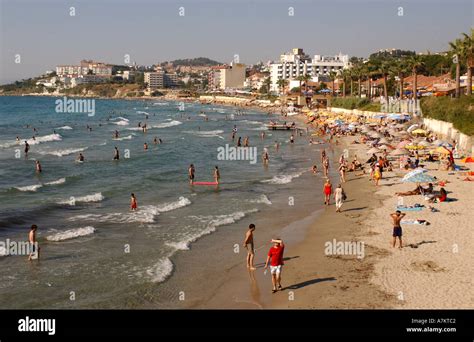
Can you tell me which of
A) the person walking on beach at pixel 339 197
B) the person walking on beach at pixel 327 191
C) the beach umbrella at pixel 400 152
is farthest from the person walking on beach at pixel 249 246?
the beach umbrella at pixel 400 152

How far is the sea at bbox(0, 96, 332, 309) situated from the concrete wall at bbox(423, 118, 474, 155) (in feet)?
31.3

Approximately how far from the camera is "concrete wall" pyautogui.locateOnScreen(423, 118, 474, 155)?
32934mm

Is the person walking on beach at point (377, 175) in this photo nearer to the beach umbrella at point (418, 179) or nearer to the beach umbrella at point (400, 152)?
the beach umbrella at point (418, 179)

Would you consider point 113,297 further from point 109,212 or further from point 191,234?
point 109,212

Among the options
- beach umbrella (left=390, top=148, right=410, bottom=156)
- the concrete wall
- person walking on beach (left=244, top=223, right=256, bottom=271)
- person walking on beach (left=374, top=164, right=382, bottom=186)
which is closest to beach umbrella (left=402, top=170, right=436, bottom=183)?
person walking on beach (left=374, top=164, right=382, bottom=186)

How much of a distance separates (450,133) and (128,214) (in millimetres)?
25372

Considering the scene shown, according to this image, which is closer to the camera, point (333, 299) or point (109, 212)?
point (333, 299)

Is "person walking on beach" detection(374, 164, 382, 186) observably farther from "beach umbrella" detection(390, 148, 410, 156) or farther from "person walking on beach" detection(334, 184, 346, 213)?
"person walking on beach" detection(334, 184, 346, 213)

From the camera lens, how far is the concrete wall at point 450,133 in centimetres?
3293

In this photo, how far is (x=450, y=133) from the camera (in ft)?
122

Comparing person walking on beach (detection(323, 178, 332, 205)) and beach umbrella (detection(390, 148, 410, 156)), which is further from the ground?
beach umbrella (detection(390, 148, 410, 156))

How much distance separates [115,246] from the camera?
17500mm
